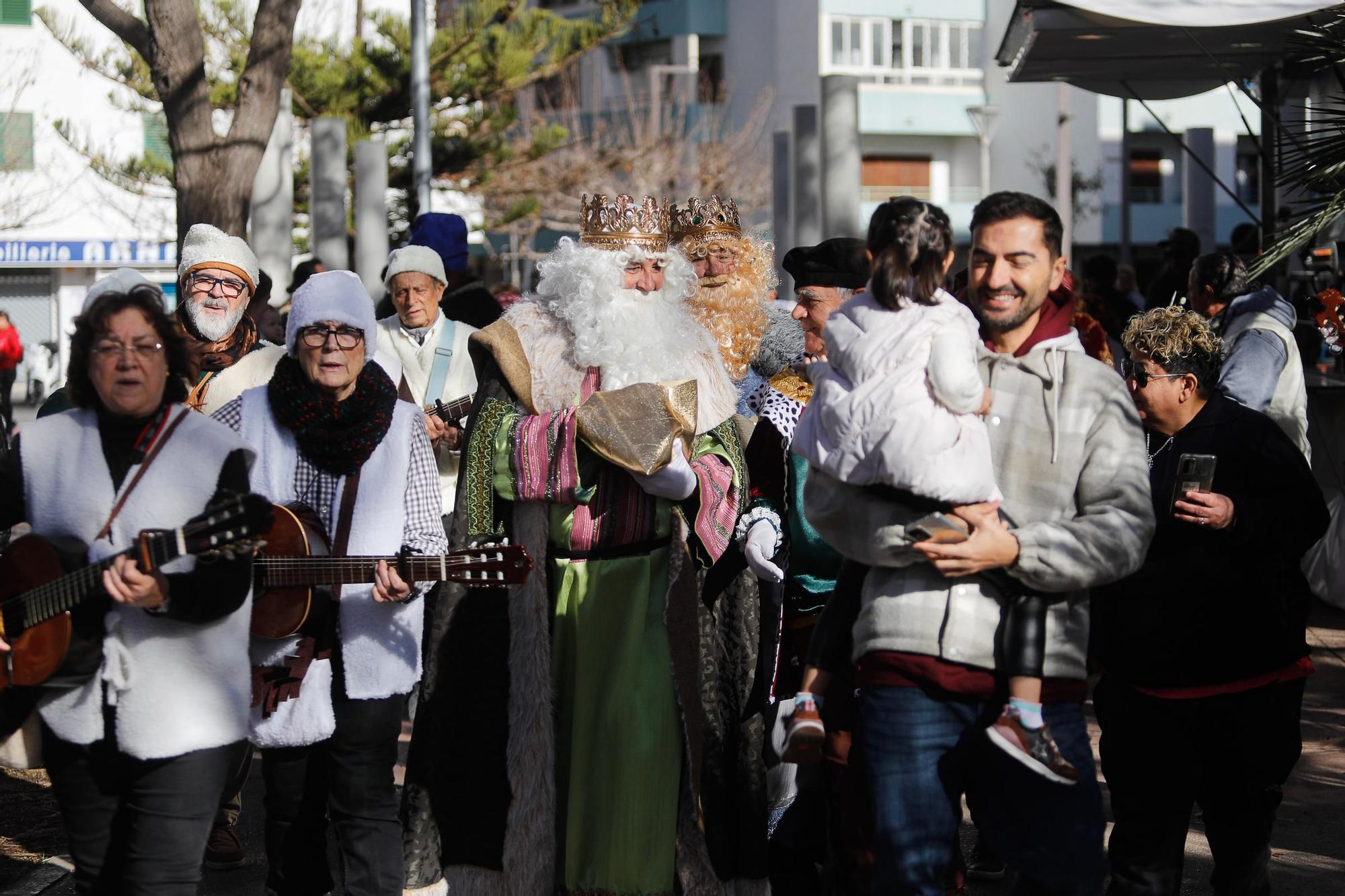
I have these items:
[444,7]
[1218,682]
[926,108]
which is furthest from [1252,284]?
[926,108]

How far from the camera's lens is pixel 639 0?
2572 centimetres

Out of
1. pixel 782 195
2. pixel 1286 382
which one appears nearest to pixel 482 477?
pixel 1286 382

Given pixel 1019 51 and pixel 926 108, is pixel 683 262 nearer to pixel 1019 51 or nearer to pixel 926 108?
pixel 1019 51

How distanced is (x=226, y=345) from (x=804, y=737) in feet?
10.0

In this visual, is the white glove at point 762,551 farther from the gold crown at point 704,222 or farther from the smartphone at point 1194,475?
the gold crown at point 704,222

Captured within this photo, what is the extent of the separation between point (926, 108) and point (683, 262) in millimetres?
46348

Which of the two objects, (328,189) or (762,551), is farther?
(328,189)

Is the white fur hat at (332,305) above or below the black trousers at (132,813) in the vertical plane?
above

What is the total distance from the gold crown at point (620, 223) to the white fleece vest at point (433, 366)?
1842 mm

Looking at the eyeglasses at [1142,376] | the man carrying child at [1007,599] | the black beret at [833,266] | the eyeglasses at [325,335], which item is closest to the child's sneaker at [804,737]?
the man carrying child at [1007,599]

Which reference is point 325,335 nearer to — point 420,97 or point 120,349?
point 120,349

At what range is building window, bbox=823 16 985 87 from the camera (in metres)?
50.1

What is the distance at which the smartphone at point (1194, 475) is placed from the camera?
4074 millimetres

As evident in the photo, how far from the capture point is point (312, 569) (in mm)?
4352
